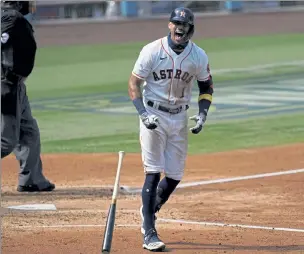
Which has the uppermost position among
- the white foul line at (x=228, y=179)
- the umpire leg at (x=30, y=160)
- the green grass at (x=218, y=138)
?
the umpire leg at (x=30, y=160)

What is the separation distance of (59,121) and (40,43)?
1292 cm

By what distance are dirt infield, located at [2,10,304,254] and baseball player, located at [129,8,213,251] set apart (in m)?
0.54

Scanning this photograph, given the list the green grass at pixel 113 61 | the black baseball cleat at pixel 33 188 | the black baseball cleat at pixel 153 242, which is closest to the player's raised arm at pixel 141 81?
the black baseball cleat at pixel 153 242

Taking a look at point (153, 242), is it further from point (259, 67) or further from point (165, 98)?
point (259, 67)

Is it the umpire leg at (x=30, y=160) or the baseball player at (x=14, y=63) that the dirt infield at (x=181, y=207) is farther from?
the baseball player at (x=14, y=63)

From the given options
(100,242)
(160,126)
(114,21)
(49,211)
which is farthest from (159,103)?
(114,21)

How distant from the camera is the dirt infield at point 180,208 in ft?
26.0

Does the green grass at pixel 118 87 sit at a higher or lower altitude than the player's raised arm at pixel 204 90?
lower

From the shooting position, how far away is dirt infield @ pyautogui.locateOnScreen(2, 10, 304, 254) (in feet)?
26.0

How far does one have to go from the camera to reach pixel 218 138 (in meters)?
14.6

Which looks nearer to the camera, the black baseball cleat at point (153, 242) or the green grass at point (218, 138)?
the black baseball cleat at point (153, 242)

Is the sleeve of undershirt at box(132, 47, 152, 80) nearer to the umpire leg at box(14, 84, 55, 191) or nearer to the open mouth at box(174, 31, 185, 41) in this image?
the open mouth at box(174, 31, 185, 41)

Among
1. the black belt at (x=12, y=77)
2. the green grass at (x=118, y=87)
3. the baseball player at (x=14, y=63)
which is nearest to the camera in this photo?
the baseball player at (x=14, y=63)

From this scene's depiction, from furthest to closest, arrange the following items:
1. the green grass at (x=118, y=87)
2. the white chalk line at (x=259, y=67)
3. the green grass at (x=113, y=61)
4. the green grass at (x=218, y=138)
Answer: the white chalk line at (x=259, y=67)
the green grass at (x=113, y=61)
the green grass at (x=118, y=87)
the green grass at (x=218, y=138)
